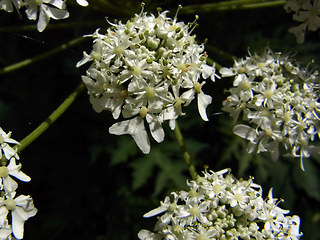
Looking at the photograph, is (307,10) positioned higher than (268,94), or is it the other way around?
(307,10)

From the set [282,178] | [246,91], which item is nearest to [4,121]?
Result: [246,91]

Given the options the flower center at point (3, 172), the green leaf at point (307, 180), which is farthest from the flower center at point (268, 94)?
the flower center at point (3, 172)

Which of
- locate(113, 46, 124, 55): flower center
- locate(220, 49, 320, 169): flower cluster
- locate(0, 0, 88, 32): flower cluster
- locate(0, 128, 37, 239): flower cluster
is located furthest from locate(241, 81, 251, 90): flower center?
locate(0, 128, 37, 239): flower cluster

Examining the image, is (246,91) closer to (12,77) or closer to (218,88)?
(218,88)

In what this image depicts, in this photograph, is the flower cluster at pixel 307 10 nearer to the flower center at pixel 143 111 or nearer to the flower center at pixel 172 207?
the flower center at pixel 143 111

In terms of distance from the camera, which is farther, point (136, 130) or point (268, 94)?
point (268, 94)

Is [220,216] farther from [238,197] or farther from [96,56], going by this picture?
[96,56]

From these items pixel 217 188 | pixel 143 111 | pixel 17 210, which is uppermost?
pixel 143 111

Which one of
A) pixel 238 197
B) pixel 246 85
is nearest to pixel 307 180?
pixel 246 85

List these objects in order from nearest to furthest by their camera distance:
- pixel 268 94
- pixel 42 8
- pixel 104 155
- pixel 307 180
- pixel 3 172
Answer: pixel 3 172, pixel 42 8, pixel 268 94, pixel 307 180, pixel 104 155
